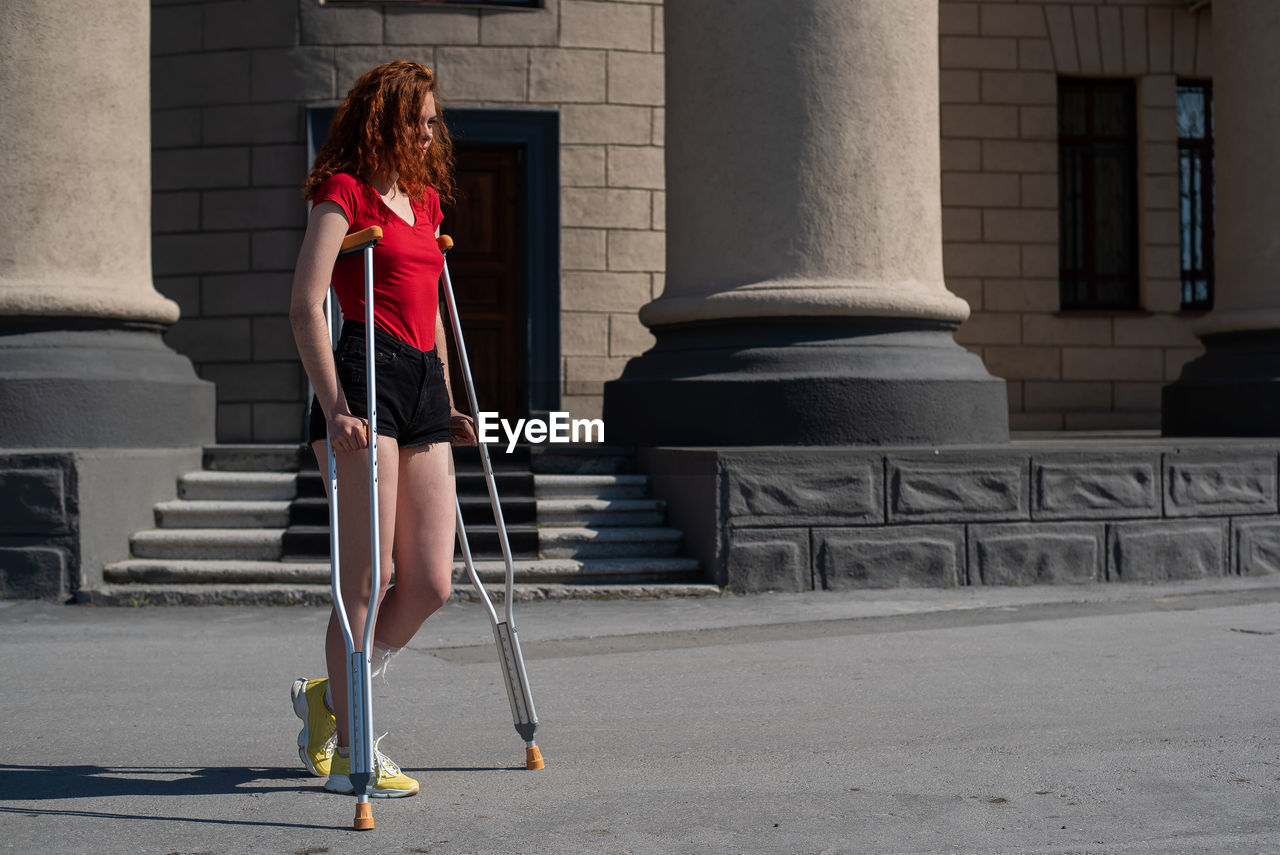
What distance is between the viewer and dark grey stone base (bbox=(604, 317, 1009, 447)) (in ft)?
27.6

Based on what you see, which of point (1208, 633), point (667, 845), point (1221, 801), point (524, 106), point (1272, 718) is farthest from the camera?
point (524, 106)

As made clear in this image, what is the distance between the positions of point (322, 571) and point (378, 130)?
4.31 m

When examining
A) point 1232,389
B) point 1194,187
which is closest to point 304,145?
point 1232,389

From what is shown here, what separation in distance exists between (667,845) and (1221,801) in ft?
4.89

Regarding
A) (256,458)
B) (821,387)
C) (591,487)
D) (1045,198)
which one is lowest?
(591,487)

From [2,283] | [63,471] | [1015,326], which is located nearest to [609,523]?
[63,471]

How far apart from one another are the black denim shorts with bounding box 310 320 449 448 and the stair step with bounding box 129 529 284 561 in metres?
4.22

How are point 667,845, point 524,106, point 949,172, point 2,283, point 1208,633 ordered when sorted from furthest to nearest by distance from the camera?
point 949,172 → point 524,106 → point 2,283 → point 1208,633 → point 667,845

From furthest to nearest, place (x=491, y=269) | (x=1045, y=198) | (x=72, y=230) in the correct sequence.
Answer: (x=1045, y=198), (x=491, y=269), (x=72, y=230)

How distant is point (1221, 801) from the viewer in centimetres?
375

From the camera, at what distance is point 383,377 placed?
391cm

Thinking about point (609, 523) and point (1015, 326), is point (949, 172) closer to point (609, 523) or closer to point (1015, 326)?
point (1015, 326)

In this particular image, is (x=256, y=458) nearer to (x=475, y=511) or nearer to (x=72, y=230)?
(x=475, y=511)
